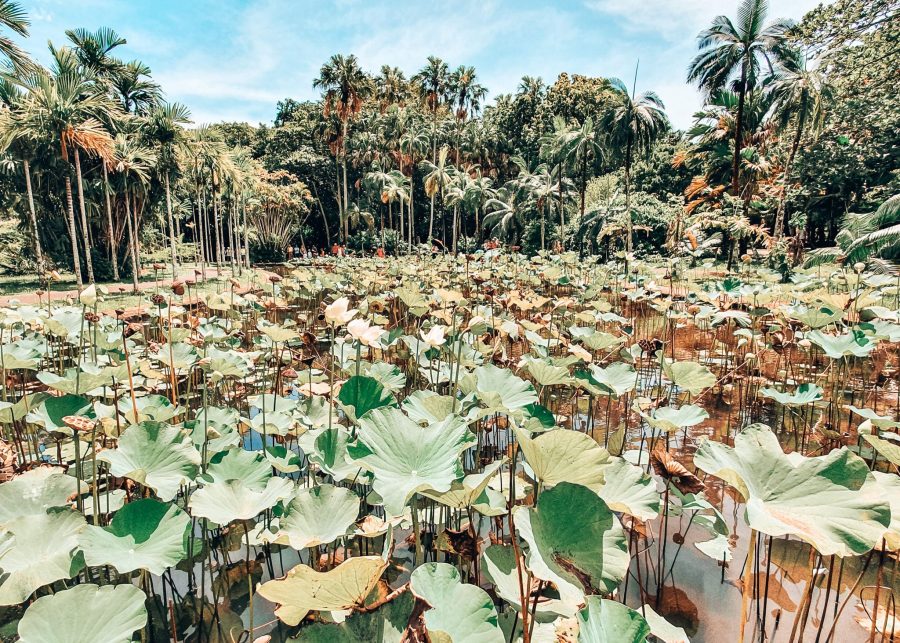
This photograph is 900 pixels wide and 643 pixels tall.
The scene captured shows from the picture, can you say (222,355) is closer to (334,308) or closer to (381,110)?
(334,308)

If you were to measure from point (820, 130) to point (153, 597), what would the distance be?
54.3 ft

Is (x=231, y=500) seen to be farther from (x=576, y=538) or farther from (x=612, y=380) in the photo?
(x=612, y=380)

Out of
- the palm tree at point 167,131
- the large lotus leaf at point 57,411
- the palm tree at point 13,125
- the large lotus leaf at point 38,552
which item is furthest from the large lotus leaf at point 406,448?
the palm tree at point 167,131

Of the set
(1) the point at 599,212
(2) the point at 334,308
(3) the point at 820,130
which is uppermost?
(3) the point at 820,130

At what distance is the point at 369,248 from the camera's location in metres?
28.2

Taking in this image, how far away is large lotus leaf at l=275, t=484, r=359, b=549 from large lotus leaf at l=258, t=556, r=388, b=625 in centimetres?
38

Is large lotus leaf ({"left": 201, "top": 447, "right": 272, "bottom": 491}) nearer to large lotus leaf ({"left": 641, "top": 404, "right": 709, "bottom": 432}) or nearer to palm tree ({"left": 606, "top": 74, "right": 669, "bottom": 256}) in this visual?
large lotus leaf ({"left": 641, "top": 404, "right": 709, "bottom": 432})

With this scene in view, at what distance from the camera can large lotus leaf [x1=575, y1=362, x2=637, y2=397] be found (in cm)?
199

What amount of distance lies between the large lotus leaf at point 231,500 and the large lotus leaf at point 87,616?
0.79 ft

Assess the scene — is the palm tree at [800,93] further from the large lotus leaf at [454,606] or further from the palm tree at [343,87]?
the palm tree at [343,87]

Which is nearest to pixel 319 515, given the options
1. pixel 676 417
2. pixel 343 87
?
pixel 676 417

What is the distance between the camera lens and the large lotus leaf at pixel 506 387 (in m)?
1.69

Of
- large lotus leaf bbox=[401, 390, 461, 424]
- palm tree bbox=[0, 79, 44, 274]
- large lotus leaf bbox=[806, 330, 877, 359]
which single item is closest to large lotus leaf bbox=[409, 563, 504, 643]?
large lotus leaf bbox=[401, 390, 461, 424]

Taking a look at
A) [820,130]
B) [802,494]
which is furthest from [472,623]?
[820,130]
